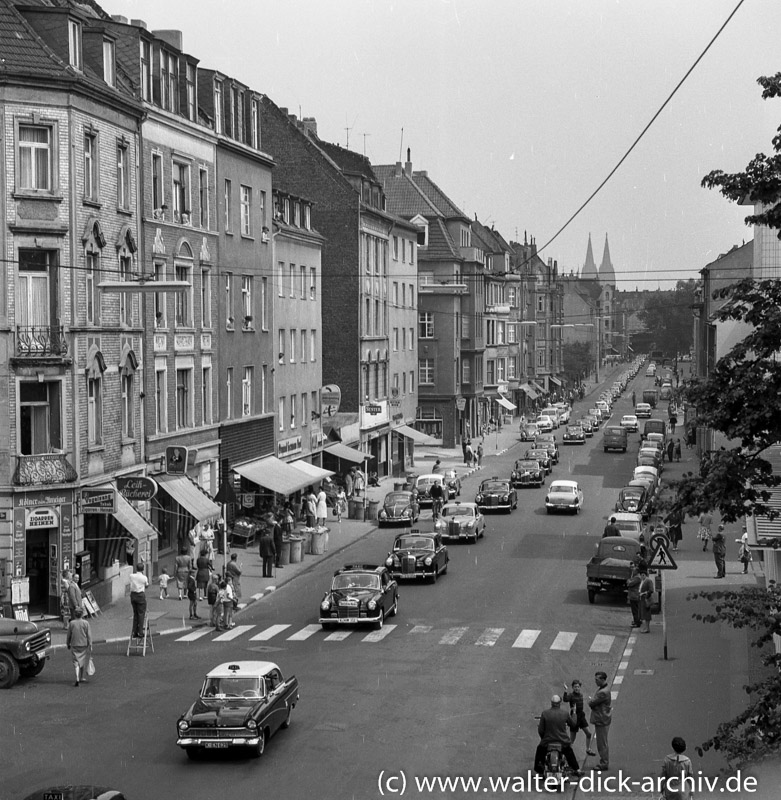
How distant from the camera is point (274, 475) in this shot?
47.4 m

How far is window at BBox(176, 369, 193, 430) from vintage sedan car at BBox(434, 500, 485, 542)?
32.2 ft

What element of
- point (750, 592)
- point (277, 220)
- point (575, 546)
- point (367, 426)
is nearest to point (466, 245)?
point (367, 426)

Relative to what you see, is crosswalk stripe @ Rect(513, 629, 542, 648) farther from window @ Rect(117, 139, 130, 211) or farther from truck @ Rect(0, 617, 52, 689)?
window @ Rect(117, 139, 130, 211)

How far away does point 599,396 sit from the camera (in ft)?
533

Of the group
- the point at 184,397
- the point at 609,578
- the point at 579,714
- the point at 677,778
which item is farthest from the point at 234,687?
the point at 184,397

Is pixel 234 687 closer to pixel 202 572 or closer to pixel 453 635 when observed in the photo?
pixel 453 635

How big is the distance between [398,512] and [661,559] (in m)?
24.8

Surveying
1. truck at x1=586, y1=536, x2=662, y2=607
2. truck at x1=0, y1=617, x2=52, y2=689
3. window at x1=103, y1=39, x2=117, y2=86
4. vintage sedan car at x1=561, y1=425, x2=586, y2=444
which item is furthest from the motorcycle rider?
vintage sedan car at x1=561, y1=425, x2=586, y2=444

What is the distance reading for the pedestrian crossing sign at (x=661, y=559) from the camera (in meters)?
26.5

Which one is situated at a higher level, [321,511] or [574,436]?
[321,511]

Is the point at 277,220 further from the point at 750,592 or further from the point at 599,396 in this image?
the point at 599,396

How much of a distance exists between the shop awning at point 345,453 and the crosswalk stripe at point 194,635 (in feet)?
93.7

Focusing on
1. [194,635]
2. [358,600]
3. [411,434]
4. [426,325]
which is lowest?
[194,635]

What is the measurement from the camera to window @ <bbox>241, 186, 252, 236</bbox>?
4731 centimetres
